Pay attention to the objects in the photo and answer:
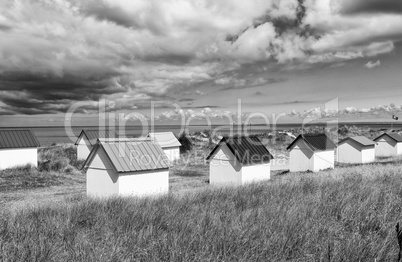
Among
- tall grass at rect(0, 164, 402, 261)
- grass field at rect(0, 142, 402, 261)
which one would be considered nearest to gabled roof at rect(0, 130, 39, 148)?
grass field at rect(0, 142, 402, 261)

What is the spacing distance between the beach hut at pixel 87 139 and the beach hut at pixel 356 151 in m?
26.7

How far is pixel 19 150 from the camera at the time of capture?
28828 millimetres

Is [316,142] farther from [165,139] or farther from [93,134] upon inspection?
[93,134]

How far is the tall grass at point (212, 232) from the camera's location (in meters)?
4.42

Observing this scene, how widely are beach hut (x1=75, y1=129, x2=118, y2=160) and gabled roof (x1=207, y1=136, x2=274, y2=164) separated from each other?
17.3 meters

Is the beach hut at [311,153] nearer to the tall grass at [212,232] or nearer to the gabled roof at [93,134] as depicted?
the gabled roof at [93,134]

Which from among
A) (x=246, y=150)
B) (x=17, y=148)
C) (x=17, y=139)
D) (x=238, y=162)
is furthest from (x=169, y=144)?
(x=238, y=162)

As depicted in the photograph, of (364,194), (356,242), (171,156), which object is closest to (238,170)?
(364,194)

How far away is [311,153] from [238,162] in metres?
11.6

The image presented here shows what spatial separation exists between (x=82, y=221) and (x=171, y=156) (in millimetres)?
33931

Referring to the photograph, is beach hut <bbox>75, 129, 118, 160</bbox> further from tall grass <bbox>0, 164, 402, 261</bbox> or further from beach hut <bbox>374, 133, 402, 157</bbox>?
beach hut <bbox>374, 133, 402, 157</bbox>

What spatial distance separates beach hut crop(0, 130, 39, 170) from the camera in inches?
1102

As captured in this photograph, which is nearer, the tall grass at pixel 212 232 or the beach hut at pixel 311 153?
the tall grass at pixel 212 232

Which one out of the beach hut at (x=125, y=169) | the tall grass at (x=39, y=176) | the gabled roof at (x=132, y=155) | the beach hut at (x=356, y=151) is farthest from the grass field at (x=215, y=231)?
the beach hut at (x=356, y=151)
